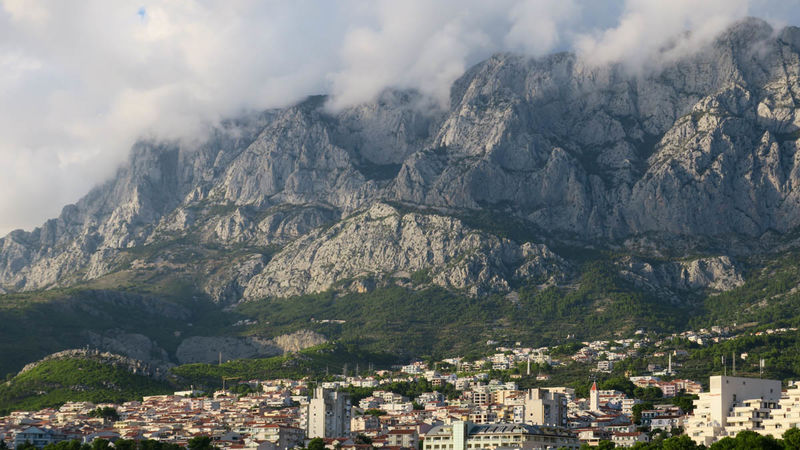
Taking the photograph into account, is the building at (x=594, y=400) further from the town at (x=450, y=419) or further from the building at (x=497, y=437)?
the building at (x=497, y=437)

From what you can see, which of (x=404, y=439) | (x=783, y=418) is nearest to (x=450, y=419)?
(x=404, y=439)

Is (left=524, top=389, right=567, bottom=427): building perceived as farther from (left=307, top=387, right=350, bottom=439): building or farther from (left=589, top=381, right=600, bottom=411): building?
(left=307, top=387, right=350, bottom=439): building

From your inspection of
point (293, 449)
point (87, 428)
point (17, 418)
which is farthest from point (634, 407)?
point (17, 418)

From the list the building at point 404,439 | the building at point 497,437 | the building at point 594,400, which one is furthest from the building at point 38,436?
the building at point 594,400

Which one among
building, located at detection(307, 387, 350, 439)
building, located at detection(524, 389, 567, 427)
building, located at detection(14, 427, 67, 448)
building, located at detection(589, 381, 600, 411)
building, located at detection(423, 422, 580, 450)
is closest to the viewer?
building, located at detection(423, 422, 580, 450)

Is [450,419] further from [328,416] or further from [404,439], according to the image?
[328,416]

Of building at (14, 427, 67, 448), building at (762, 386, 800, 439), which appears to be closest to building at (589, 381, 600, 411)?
building at (762, 386, 800, 439)
